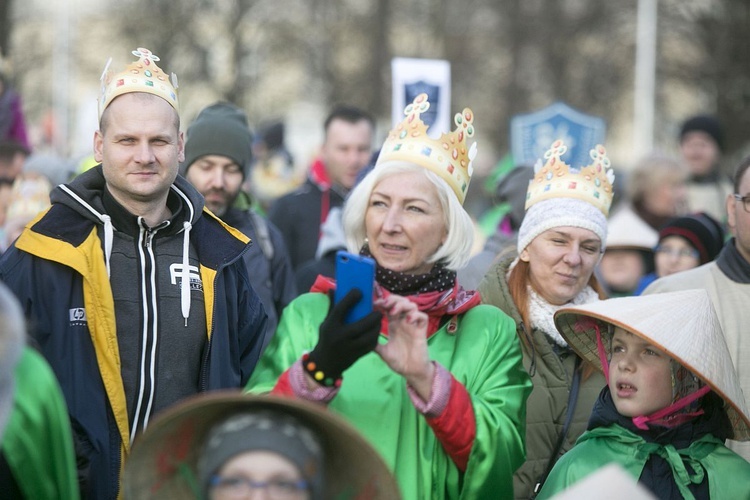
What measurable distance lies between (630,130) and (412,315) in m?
37.0

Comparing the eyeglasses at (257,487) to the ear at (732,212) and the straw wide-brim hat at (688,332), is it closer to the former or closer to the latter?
the straw wide-brim hat at (688,332)

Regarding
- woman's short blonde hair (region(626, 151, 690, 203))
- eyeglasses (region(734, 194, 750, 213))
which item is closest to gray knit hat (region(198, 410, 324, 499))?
eyeglasses (region(734, 194, 750, 213))

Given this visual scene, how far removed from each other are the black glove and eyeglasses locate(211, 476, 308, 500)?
543 mm

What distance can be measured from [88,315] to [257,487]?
1.34 m

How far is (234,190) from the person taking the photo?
21.8ft

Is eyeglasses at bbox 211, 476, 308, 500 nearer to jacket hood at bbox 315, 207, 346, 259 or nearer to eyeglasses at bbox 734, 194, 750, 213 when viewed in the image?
eyeglasses at bbox 734, 194, 750, 213

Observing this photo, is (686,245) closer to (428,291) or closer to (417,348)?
(428,291)

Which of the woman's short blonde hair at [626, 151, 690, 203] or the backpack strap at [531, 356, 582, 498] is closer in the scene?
the backpack strap at [531, 356, 582, 498]

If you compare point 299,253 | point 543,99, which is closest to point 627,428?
point 299,253

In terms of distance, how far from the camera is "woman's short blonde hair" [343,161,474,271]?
4172 millimetres

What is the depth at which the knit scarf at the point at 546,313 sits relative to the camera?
509 cm

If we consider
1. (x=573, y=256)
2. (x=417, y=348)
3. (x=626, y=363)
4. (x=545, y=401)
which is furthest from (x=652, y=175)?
(x=417, y=348)

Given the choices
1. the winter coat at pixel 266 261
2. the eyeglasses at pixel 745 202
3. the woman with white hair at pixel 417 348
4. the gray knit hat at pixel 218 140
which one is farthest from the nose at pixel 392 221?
the gray knit hat at pixel 218 140

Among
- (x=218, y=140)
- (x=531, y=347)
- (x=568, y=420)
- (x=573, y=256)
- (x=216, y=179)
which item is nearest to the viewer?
(x=568, y=420)
